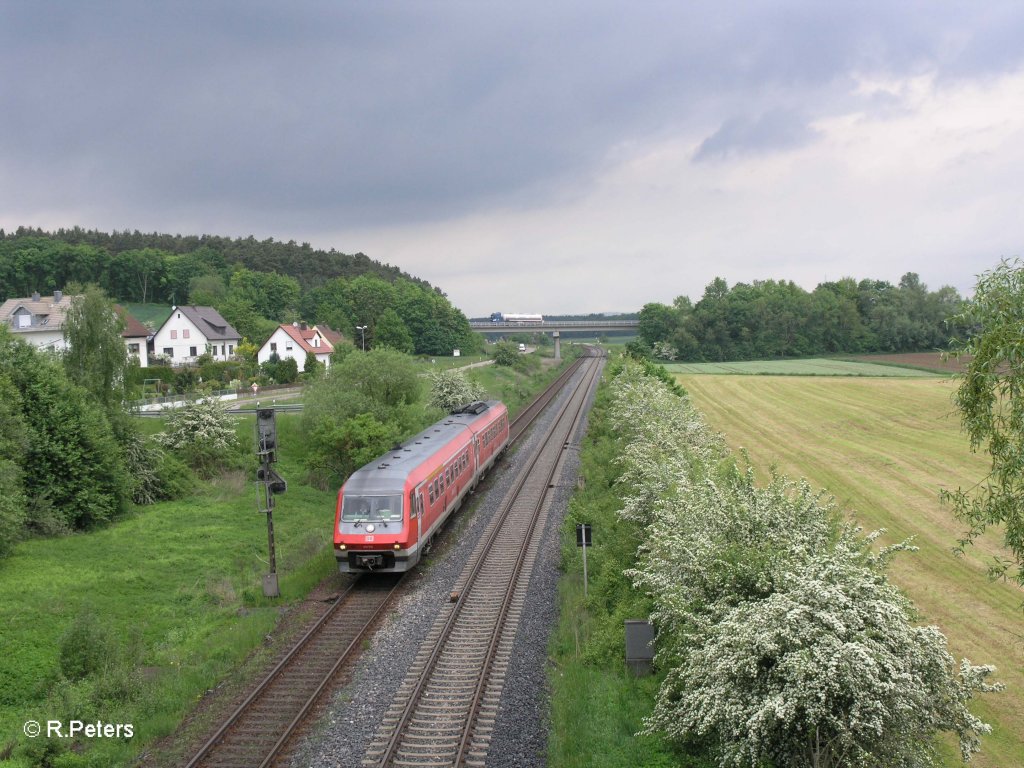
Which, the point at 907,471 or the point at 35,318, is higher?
the point at 35,318

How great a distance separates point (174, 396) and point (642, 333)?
3412 inches

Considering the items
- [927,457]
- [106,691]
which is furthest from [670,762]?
[927,457]

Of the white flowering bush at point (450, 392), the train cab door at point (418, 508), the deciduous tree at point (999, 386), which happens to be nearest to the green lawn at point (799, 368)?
the white flowering bush at point (450, 392)

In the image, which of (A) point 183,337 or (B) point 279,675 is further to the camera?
(A) point 183,337

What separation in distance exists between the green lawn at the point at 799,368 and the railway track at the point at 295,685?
76.4m

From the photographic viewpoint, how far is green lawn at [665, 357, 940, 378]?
83.9 metres

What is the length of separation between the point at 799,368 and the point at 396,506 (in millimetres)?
83303

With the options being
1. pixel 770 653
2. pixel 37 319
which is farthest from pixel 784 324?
pixel 770 653

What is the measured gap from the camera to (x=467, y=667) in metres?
15.1

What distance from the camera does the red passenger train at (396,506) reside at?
764 inches

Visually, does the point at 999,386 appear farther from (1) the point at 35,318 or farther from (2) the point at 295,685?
(1) the point at 35,318

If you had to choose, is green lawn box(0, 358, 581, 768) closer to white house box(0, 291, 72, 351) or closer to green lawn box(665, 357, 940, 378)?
white house box(0, 291, 72, 351)

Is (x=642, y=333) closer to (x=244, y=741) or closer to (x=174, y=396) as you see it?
(x=174, y=396)

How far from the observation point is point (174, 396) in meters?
53.2
